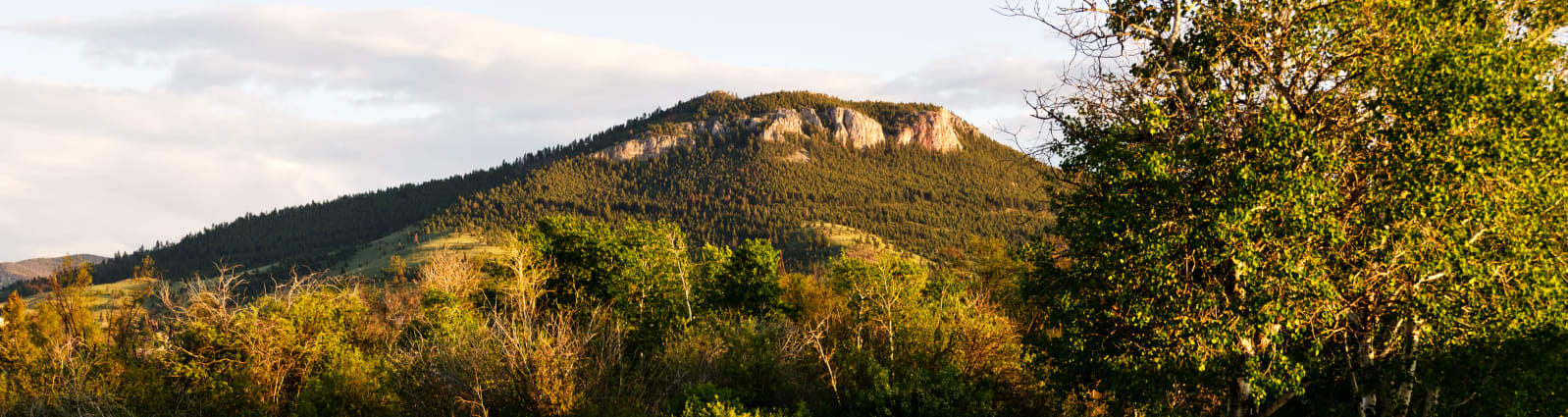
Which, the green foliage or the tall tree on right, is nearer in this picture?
the tall tree on right

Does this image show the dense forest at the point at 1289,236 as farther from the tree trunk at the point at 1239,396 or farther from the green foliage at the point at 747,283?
the green foliage at the point at 747,283

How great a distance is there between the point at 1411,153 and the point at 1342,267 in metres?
3.13

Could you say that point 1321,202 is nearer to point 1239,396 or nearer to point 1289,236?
point 1289,236

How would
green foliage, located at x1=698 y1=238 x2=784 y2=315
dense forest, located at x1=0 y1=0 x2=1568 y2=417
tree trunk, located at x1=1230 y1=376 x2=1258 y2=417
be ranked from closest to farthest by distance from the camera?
dense forest, located at x1=0 y1=0 x2=1568 y2=417 → tree trunk, located at x1=1230 y1=376 x2=1258 y2=417 → green foliage, located at x1=698 y1=238 x2=784 y2=315

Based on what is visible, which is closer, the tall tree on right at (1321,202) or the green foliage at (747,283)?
the tall tree on right at (1321,202)

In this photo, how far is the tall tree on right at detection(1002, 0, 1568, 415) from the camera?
44.1ft

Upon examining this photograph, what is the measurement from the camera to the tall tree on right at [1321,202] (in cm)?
1344

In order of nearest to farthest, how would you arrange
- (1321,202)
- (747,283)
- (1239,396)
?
(1321,202) → (1239,396) → (747,283)

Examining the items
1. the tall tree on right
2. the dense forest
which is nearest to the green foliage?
the dense forest

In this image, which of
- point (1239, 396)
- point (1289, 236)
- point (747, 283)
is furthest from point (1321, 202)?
point (747, 283)

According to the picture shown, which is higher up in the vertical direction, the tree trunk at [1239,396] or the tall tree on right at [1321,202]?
the tall tree on right at [1321,202]

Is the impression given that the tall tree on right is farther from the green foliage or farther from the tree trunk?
the green foliage

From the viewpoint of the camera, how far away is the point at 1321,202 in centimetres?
1380

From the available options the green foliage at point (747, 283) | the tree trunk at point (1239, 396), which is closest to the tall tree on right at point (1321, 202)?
the tree trunk at point (1239, 396)
